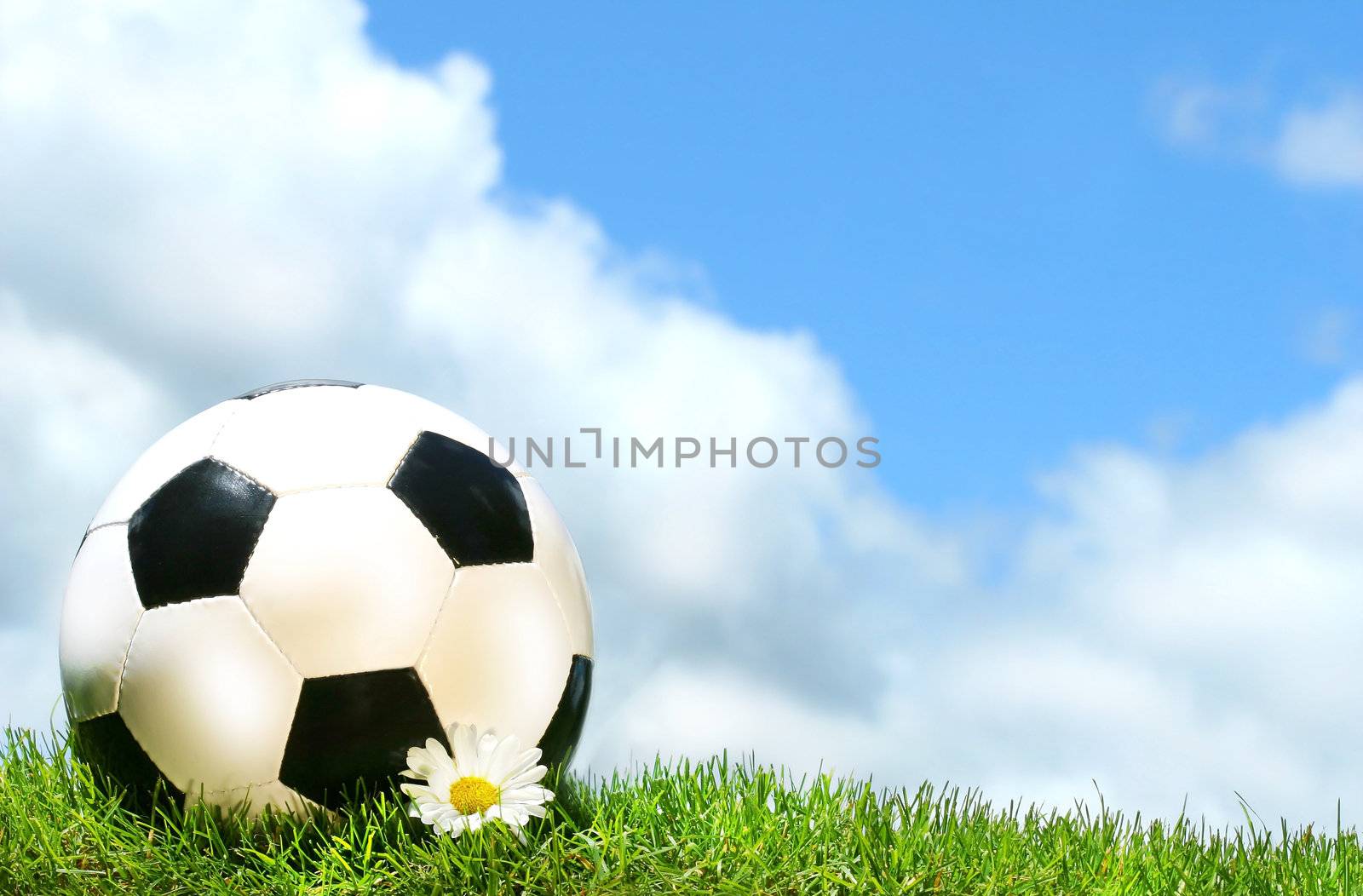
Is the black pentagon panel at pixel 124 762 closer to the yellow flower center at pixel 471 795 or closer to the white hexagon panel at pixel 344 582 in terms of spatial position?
the white hexagon panel at pixel 344 582

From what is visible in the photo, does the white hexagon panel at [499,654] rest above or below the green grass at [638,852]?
above

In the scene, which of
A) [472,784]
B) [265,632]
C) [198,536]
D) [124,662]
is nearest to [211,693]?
[265,632]

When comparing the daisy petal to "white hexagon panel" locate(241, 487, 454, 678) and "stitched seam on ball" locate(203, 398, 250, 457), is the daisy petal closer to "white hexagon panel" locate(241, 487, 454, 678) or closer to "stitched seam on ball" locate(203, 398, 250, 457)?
"white hexagon panel" locate(241, 487, 454, 678)

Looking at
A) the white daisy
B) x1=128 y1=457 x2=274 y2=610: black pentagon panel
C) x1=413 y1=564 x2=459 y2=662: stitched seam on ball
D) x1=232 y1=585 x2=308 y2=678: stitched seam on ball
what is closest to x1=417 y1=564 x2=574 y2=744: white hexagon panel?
x1=413 y1=564 x2=459 y2=662: stitched seam on ball

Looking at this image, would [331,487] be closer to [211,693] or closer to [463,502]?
[463,502]

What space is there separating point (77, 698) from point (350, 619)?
1328 millimetres

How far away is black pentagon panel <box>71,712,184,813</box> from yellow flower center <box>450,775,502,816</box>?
3.36ft

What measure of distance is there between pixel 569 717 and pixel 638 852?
0.65 meters

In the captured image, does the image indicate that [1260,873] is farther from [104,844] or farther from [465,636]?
[104,844]

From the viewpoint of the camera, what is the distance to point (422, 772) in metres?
3.93

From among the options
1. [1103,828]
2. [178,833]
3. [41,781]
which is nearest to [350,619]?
[178,833]

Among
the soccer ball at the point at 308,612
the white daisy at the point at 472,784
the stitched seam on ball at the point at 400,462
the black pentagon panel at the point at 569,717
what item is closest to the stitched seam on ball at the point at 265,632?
the soccer ball at the point at 308,612

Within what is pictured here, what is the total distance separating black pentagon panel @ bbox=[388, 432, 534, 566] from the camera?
415 centimetres

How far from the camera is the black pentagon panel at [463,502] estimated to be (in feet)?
13.6
